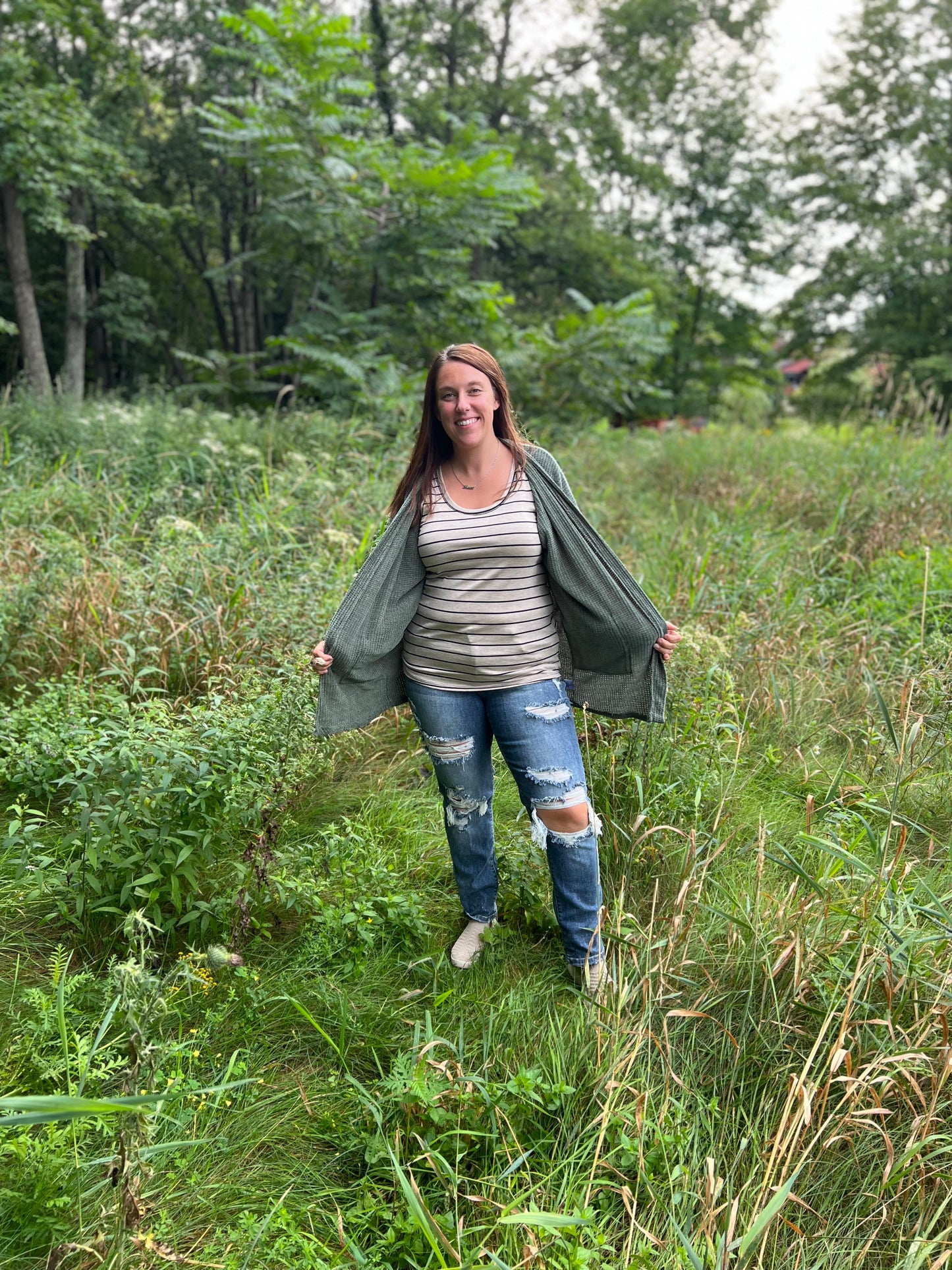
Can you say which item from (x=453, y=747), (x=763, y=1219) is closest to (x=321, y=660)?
(x=453, y=747)

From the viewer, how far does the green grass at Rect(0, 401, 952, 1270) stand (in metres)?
1.94

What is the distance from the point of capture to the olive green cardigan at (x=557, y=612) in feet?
8.49

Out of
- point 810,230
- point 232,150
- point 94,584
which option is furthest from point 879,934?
point 810,230

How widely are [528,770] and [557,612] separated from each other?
53 cm

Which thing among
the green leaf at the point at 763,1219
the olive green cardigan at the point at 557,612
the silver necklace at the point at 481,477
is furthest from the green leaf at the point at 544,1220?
the silver necklace at the point at 481,477

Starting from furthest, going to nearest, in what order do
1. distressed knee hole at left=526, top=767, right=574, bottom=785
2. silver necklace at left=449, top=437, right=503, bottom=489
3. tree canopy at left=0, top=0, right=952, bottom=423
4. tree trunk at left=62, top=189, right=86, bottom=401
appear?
1. tree trunk at left=62, top=189, right=86, bottom=401
2. tree canopy at left=0, top=0, right=952, bottom=423
3. silver necklace at left=449, top=437, right=503, bottom=489
4. distressed knee hole at left=526, top=767, right=574, bottom=785

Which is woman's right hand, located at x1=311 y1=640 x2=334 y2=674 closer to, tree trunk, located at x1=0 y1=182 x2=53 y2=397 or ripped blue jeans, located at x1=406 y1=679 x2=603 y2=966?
ripped blue jeans, located at x1=406 y1=679 x2=603 y2=966

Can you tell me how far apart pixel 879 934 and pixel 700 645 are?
1.41 metres

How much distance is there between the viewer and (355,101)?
15516mm

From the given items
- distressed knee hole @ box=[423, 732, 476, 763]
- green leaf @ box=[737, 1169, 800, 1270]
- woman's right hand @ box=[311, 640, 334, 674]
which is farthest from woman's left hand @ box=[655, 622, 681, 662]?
green leaf @ box=[737, 1169, 800, 1270]

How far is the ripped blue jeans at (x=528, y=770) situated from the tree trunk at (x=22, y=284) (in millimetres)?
13640

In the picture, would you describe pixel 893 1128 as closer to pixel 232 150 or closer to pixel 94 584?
pixel 94 584

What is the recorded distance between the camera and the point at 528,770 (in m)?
2.53

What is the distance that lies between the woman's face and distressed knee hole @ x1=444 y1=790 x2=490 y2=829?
1095mm
